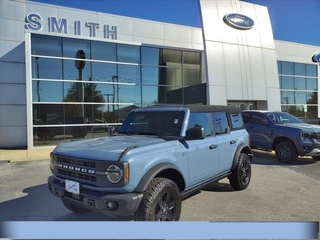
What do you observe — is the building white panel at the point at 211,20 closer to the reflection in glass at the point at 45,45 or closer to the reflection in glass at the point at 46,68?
the reflection in glass at the point at 45,45

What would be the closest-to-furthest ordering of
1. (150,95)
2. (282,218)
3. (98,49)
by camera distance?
(282,218)
(98,49)
(150,95)

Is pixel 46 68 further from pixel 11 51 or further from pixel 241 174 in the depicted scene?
pixel 241 174

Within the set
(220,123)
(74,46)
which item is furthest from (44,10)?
(220,123)

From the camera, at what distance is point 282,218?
3.37 m

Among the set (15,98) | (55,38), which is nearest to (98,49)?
(55,38)

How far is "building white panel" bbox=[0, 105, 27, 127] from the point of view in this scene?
11945 mm

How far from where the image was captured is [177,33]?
1548cm

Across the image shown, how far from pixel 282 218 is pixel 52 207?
3633 mm

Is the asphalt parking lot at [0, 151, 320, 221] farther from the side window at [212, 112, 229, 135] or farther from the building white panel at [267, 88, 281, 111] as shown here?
the building white panel at [267, 88, 281, 111]

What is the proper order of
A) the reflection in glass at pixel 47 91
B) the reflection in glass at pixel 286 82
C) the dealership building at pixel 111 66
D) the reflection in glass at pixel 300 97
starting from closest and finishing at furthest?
1. the reflection in glass at pixel 47 91
2. the dealership building at pixel 111 66
3. the reflection in glass at pixel 286 82
4. the reflection in glass at pixel 300 97

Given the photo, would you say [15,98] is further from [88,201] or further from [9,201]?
[88,201]

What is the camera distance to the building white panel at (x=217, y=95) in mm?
13539

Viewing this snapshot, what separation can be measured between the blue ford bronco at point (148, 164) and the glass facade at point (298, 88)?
680 inches

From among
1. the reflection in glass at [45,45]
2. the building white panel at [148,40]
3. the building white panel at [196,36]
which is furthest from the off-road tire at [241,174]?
the building white panel at [196,36]
